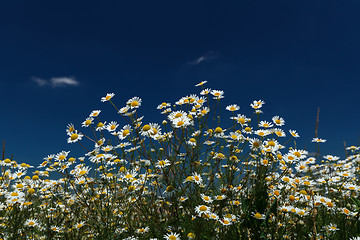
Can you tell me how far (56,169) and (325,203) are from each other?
3.59 m

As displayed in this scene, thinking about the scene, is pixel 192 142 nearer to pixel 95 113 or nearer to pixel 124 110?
pixel 124 110

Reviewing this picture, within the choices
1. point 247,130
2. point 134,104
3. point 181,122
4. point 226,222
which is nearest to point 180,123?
point 181,122

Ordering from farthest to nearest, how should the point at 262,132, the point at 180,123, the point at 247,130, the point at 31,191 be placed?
the point at 31,191 → the point at 247,130 → the point at 262,132 → the point at 180,123

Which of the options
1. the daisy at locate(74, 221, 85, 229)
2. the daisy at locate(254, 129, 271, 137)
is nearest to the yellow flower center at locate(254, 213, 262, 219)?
the daisy at locate(254, 129, 271, 137)

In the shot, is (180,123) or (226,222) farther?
(180,123)

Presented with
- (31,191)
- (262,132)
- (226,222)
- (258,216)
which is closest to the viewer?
(226,222)

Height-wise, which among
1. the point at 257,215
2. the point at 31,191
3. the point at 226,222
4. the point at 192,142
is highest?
the point at 192,142

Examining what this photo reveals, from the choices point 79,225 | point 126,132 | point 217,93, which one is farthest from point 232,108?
point 79,225

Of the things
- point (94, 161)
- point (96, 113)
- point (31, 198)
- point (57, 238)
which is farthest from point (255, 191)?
point (31, 198)

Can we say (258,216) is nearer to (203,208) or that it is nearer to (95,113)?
(203,208)

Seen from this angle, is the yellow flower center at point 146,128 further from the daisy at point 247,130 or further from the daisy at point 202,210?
the daisy at point 247,130

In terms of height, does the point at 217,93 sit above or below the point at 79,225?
above

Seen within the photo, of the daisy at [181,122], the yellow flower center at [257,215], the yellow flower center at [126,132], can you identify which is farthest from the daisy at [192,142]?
the yellow flower center at [257,215]

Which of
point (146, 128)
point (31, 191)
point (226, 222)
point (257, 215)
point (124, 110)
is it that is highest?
point (124, 110)
